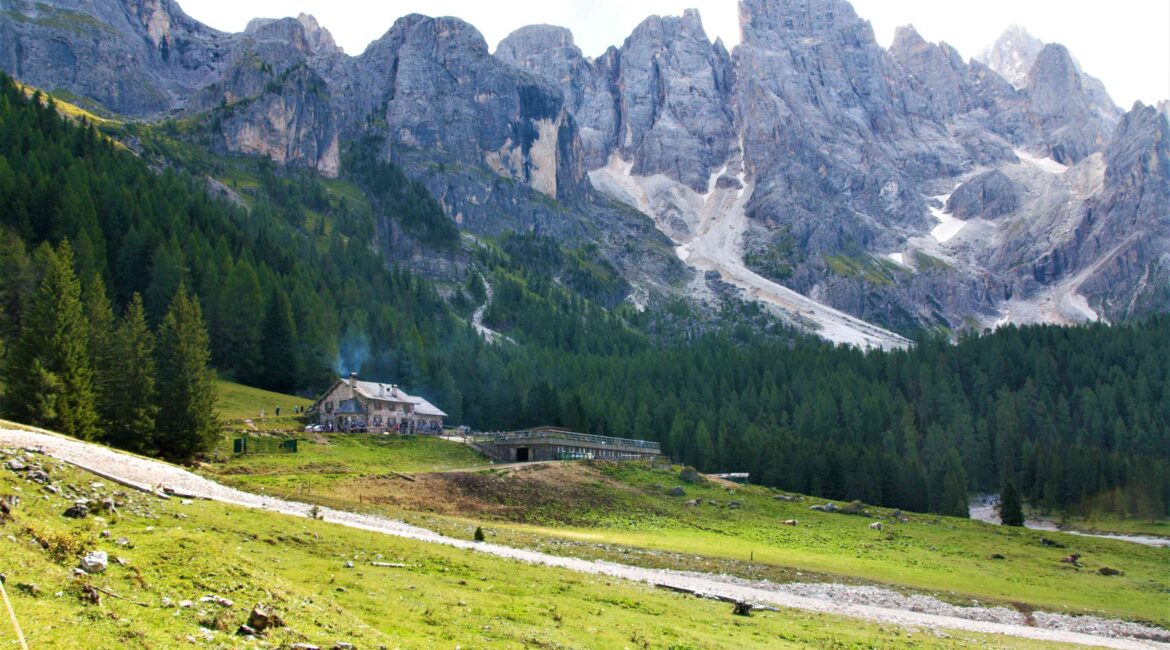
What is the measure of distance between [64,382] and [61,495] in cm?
3263

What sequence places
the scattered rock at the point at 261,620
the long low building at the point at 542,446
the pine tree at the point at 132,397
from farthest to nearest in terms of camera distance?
the long low building at the point at 542,446
the pine tree at the point at 132,397
the scattered rock at the point at 261,620

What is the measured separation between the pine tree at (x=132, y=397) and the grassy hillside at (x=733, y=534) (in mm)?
6613

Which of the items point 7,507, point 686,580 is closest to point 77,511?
point 7,507

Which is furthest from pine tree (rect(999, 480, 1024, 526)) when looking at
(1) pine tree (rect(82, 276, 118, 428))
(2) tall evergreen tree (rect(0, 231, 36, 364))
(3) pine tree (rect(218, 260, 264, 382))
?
(2) tall evergreen tree (rect(0, 231, 36, 364))

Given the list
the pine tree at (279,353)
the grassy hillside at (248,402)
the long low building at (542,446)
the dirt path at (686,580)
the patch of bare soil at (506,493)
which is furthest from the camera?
the pine tree at (279,353)

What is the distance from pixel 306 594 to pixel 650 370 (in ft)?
527

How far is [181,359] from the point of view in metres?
66.5

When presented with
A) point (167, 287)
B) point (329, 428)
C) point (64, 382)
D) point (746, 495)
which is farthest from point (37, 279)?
point (746, 495)

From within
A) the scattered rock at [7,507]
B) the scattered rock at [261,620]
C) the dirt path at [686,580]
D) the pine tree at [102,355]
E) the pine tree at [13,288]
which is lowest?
the dirt path at [686,580]

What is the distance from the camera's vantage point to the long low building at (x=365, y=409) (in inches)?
3829

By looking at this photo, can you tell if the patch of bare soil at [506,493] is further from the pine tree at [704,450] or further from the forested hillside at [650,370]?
the pine tree at [704,450]

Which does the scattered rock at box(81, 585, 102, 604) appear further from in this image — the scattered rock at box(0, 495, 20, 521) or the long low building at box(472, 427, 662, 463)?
the long low building at box(472, 427, 662, 463)

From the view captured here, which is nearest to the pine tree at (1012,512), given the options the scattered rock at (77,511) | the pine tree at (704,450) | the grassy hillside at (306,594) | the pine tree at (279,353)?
the pine tree at (704,450)

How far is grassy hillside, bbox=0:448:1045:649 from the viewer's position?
17.8m
